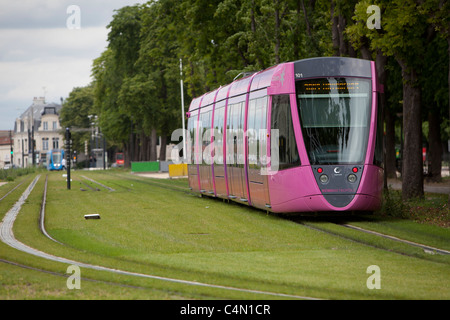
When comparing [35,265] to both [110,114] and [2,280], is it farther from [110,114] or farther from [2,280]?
[110,114]

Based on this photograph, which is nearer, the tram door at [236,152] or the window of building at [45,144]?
the tram door at [236,152]

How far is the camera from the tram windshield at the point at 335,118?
18062 millimetres

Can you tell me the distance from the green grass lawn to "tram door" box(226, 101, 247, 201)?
75.1 inches

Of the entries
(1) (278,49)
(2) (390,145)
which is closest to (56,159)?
(2) (390,145)

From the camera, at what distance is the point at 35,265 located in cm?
1129

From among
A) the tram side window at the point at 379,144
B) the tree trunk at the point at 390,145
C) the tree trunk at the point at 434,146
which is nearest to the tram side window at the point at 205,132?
the tram side window at the point at 379,144

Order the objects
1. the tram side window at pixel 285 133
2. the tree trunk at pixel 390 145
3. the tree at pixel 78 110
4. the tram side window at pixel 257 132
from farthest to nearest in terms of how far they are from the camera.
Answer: the tree at pixel 78 110, the tree trunk at pixel 390 145, the tram side window at pixel 257 132, the tram side window at pixel 285 133

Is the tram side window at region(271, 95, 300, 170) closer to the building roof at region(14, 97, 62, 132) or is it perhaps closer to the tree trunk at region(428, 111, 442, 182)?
the tree trunk at region(428, 111, 442, 182)

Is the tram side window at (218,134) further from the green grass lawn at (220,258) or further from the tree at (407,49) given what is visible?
the tree at (407,49)

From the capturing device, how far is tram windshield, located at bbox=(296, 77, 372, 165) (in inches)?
711

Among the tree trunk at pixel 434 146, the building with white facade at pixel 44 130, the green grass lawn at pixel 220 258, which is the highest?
the building with white facade at pixel 44 130

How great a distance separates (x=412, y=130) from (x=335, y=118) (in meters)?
5.69

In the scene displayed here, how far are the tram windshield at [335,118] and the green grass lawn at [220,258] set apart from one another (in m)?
1.75

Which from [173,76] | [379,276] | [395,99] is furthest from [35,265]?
[173,76]
